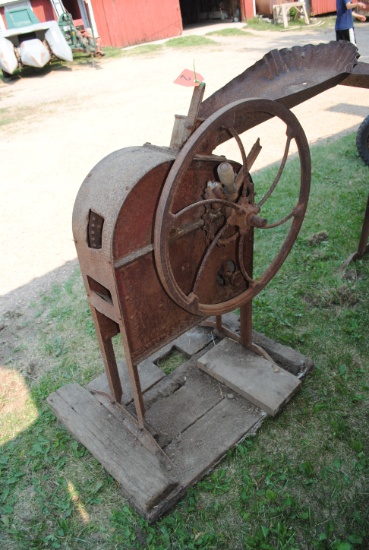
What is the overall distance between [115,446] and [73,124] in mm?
7455

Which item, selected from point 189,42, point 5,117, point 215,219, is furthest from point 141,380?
point 189,42

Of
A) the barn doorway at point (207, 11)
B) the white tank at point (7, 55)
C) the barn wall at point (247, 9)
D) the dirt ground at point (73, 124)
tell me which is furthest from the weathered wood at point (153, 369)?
the barn doorway at point (207, 11)

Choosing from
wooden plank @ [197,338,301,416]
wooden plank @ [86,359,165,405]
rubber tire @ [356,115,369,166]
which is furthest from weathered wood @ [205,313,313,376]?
rubber tire @ [356,115,369,166]

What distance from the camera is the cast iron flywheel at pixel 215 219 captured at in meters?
1.74

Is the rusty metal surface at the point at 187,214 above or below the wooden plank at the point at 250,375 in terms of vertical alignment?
above

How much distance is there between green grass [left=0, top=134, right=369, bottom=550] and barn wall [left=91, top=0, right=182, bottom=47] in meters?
15.6

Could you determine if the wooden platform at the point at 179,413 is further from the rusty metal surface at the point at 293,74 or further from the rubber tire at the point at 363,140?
the rubber tire at the point at 363,140

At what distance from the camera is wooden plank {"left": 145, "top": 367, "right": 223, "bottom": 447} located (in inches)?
92.6

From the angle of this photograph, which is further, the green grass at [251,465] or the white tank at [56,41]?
the white tank at [56,41]

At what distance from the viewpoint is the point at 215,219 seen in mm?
2059

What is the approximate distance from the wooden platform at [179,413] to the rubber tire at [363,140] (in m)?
3.31

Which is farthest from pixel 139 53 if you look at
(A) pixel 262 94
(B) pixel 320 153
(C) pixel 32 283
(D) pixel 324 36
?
(A) pixel 262 94

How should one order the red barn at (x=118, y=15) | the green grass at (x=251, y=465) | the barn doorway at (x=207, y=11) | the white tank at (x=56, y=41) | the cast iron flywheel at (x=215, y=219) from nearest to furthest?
the cast iron flywheel at (x=215, y=219)
the green grass at (x=251, y=465)
the white tank at (x=56, y=41)
the red barn at (x=118, y=15)
the barn doorway at (x=207, y=11)

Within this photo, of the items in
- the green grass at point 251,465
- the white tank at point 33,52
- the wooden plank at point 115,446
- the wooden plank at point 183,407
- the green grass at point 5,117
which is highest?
the white tank at point 33,52
